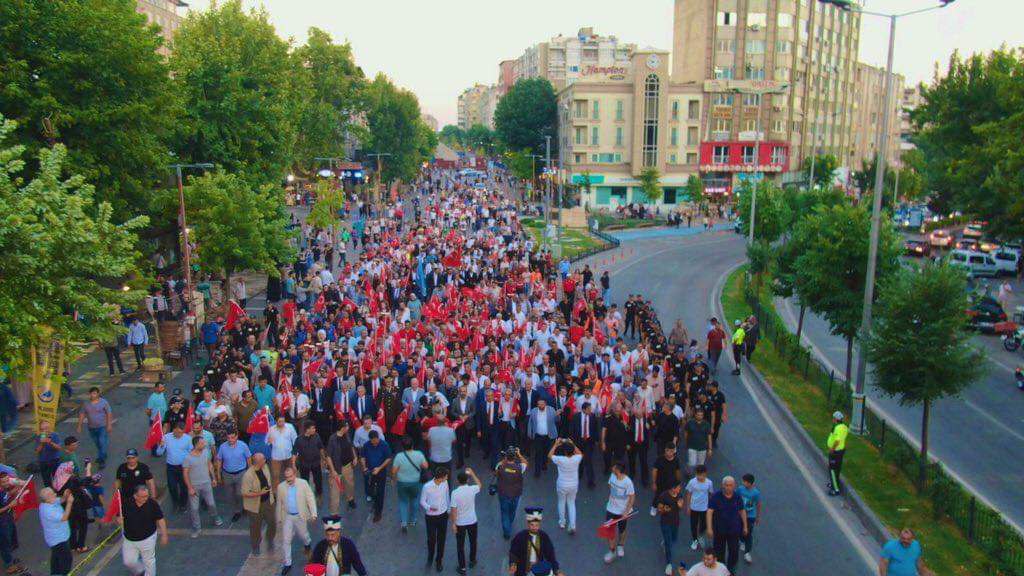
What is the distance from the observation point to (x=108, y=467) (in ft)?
44.6

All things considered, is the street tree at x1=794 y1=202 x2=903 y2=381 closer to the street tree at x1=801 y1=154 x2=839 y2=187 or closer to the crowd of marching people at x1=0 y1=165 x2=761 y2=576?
the crowd of marching people at x1=0 y1=165 x2=761 y2=576

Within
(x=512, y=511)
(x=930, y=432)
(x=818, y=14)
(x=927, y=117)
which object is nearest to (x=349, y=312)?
(x=512, y=511)

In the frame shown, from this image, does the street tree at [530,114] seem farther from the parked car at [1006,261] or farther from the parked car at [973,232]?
the parked car at [1006,261]

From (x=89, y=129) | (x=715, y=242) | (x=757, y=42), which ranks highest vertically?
(x=757, y=42)

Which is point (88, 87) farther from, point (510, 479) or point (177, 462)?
point (510, 479)

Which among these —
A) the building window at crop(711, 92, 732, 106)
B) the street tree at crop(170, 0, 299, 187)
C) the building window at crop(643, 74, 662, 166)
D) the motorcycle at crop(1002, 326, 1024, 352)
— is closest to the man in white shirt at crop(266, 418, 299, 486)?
the street tree at crop(170, 0, 299, 187)

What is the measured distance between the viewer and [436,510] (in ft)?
31.3

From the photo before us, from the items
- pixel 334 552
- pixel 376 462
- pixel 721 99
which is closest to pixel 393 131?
pixel 721 99

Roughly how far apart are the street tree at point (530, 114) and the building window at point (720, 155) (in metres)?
21.9

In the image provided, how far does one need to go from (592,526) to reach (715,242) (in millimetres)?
47528

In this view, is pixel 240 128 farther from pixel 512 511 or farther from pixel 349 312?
pixel 512 511

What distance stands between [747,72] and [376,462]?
247ft

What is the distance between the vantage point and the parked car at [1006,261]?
41.9 meters

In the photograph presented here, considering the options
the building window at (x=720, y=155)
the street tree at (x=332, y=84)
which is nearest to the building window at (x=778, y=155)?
the building window at (x=720, y=155)
